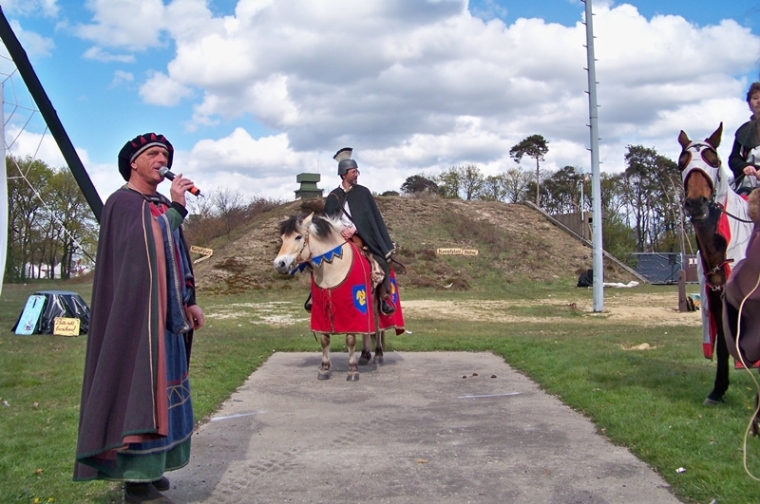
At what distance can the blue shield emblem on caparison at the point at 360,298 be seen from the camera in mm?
8562

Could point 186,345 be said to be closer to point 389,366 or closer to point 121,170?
point 121,170

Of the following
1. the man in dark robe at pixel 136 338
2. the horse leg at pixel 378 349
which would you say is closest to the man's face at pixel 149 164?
the man in dark robe at pixel 136 338

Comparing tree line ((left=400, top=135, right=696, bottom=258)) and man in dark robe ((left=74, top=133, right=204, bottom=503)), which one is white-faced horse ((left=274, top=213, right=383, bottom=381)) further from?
tree line ((left=400, top=135, right=696, bottom=258))

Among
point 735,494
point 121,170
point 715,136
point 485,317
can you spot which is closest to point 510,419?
point 735,494

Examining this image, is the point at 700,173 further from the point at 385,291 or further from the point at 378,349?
the point at 378,349

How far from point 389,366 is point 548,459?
4.82m

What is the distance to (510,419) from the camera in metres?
6.33

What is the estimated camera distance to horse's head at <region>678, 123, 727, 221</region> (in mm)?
5438

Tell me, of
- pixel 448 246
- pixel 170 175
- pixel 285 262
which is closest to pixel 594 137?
pixel 285 262

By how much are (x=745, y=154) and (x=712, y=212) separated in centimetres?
91

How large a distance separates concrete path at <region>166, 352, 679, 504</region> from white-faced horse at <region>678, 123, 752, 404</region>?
1.71 m

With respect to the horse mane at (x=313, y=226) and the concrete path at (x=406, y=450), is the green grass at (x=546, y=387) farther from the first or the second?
the horse mane at (x=313, y=226)

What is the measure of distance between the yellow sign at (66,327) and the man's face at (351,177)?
697 cm

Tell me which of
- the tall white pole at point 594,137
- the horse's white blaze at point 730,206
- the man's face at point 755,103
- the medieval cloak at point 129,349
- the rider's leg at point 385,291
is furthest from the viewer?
the tall white pole at point 594,137
